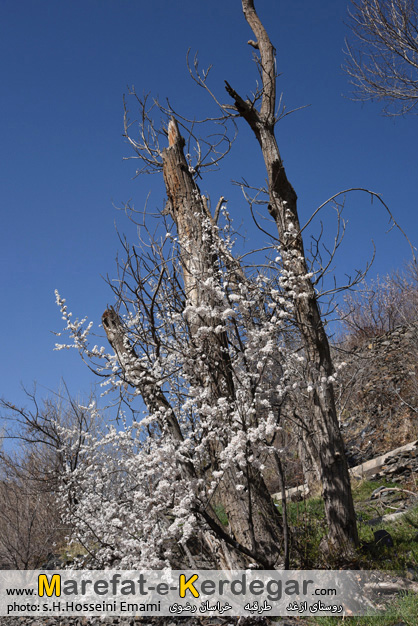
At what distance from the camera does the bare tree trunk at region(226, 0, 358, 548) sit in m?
4.88

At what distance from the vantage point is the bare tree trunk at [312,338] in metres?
4.88

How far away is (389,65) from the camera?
1059 cm

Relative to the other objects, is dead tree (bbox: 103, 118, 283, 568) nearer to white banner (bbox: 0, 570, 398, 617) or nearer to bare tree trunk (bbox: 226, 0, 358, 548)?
white banner (bbox: 0, 570, 398, 617)

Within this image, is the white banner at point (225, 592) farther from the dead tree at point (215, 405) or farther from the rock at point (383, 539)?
the rock at point (383, 539)

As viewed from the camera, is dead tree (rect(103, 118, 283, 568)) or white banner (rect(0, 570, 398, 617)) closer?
white banner (rect(0, 570, 398, 617))

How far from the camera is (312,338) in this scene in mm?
5176

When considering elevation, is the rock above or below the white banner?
above

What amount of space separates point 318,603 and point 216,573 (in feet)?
3.72

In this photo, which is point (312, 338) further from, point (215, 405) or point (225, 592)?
point (225, 592)

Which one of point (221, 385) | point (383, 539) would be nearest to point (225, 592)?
point (383, 539)

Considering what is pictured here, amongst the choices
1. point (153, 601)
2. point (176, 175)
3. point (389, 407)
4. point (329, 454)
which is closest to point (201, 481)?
point (329, 454)

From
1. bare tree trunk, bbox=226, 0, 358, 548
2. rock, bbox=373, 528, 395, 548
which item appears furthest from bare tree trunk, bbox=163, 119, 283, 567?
rock, bbox=373, 528, 395, 548

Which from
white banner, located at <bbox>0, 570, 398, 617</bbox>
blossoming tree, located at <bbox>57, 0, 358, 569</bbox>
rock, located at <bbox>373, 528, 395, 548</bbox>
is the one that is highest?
blossoming tree, located at <bbox>57, 0, 358, 569</bbox>

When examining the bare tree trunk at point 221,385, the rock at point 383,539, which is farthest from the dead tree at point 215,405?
the rock at point 383,539
